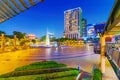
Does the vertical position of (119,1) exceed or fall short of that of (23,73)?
it exceeds it

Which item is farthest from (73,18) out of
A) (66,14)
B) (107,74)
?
(107,74)

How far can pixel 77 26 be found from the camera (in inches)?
7092

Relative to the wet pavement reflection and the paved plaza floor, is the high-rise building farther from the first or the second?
the paved plaza floor

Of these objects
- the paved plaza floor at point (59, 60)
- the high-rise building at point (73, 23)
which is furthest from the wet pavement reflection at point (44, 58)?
the high-rise building at point (73, 23)

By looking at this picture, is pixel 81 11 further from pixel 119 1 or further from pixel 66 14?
pixel 119 1

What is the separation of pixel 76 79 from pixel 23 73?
7.36 ft

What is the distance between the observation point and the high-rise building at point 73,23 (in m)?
177

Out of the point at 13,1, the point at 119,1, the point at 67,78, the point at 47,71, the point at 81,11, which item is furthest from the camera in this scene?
the point at 81,11

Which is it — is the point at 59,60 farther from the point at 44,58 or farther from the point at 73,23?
the point at 73,23

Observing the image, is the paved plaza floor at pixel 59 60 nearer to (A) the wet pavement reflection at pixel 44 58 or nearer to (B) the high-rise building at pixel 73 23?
(A) the wet pavement reflection at pixel 44 58

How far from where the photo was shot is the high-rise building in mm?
176562

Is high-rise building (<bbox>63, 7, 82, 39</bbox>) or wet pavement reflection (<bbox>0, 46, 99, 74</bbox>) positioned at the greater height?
high-rise building (<bbox>63, 7, 82, 39</bbox>)

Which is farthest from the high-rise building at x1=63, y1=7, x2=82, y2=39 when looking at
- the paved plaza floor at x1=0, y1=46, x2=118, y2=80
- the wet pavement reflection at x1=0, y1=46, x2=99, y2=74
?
the paved plaza floor at x1=0, y1=46, x2=118, y2=80

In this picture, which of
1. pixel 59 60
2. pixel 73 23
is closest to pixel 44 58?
pixel 59 60
